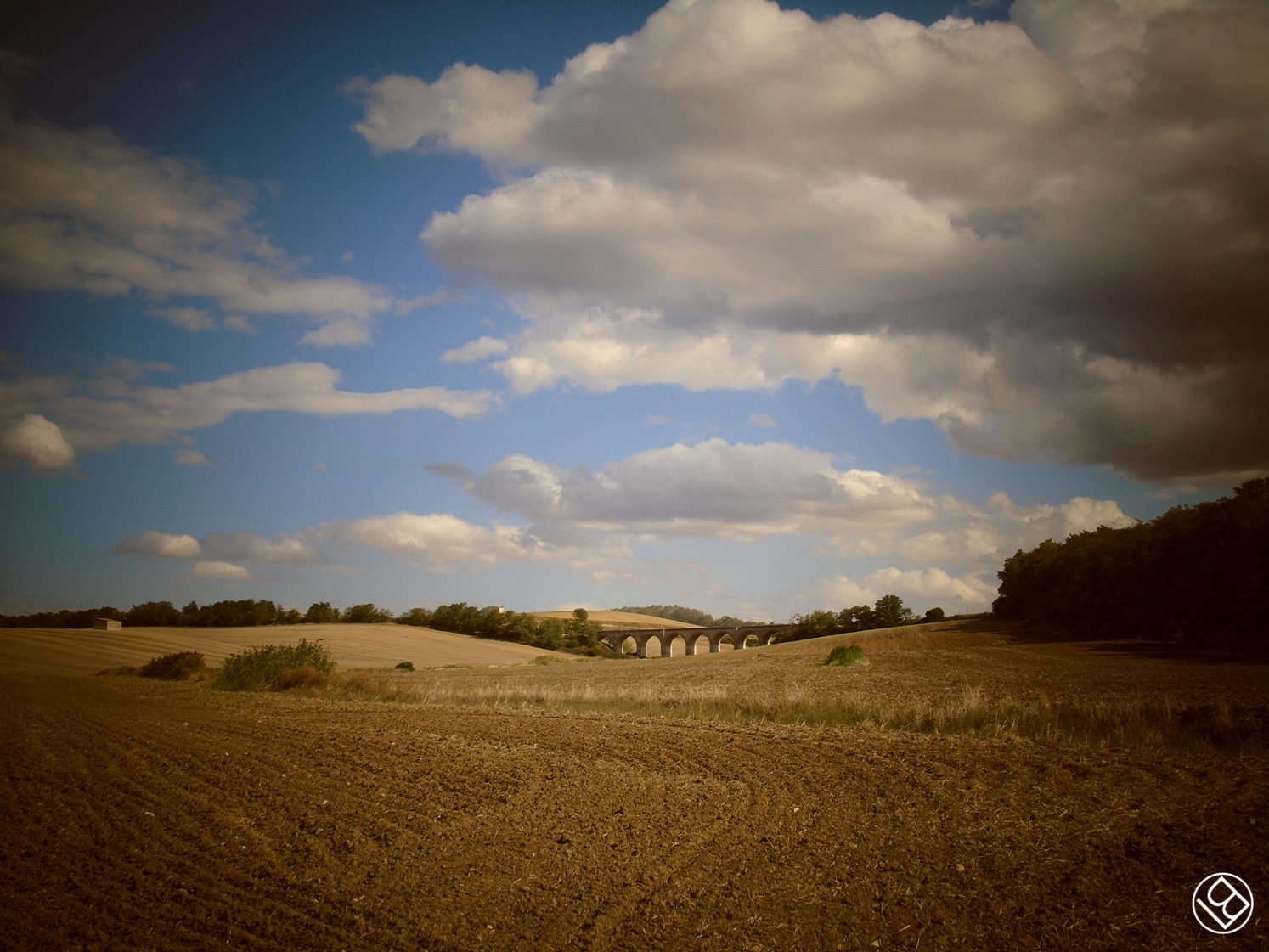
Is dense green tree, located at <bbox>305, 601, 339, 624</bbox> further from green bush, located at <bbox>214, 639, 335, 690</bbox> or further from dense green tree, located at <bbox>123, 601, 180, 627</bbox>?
green bush, located at <bbox>214, 639, 335, 690</bbox>

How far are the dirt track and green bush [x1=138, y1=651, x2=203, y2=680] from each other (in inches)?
915

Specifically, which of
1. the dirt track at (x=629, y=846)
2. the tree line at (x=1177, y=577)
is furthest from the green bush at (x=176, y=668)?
the tree line at (x=1177, y=577)

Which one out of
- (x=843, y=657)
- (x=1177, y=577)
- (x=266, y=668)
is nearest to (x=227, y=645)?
(x=266, y=668)

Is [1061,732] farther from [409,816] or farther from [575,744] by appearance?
[409,816]

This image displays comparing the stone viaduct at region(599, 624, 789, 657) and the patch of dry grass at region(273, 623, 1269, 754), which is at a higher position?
the patch of dry grass at region(273, 623, 1269, 754)

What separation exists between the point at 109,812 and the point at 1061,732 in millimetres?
13542

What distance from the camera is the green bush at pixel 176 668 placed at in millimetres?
32500

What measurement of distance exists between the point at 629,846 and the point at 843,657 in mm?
35078

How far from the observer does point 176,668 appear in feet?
107

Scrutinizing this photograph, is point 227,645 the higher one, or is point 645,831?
Answer: point 645,831

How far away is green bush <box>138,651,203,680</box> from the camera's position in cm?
3250

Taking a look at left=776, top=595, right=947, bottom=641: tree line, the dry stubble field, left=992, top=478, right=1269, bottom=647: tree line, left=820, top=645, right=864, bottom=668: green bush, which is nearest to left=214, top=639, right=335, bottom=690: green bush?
the dry stubble field

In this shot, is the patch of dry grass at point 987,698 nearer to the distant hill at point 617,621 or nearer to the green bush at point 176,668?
the green bush at point 176,668

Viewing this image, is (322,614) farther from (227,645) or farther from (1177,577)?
(1177,577)
